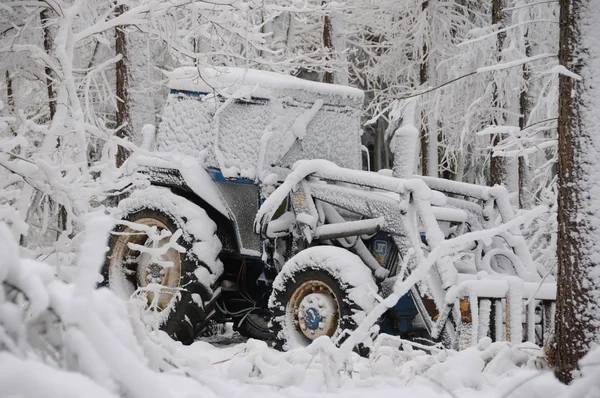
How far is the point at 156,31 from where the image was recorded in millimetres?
5941

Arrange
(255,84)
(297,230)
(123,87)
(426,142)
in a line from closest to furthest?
(297,230) → (255,84) → (123,87) → (426,142)

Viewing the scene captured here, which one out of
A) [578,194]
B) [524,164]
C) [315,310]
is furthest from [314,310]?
[524,164]

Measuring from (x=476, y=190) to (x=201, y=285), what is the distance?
Answer: 2.93 metres

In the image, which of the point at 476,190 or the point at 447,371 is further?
the point at 476,190

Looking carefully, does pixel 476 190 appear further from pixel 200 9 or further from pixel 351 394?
pixel 351 394

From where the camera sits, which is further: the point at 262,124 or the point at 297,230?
the point at 262,124

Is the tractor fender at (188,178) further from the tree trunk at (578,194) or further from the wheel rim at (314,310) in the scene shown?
the tree trunk at (578,194)

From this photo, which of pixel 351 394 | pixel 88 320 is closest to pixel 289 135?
pixel 351 394

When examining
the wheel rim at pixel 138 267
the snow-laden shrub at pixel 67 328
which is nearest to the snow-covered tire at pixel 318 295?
the wheel rim at pixel 138 267

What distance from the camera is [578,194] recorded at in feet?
14.5

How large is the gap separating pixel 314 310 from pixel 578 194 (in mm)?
3009

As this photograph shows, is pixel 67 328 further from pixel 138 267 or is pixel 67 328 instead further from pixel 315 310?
pixel 138 267

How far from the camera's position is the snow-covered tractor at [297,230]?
6.43 meters

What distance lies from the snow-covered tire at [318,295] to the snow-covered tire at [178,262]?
83 cm
